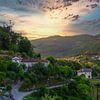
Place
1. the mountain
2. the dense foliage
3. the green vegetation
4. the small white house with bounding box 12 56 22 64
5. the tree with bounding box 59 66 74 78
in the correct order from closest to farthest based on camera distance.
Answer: the green vegetation, the small white house with bounding box 12 56 22 64, the tree with bounding box 59 66 74 78, the dense foliage, the mountain

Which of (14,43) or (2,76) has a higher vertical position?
(14,43)

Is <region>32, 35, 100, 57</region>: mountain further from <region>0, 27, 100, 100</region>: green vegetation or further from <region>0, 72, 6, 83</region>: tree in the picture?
<region>0, 72, 6, 83</region>: tree

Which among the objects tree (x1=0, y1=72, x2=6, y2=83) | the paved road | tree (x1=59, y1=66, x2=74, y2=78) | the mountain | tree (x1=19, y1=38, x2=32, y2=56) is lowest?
the mountain

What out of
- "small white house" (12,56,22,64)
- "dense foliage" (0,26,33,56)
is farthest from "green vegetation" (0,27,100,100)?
"dense foliage" (0,26,33,56)

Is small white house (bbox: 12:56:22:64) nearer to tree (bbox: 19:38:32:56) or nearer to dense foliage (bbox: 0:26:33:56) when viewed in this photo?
dense foliage (bbox: 0:26:33:56)

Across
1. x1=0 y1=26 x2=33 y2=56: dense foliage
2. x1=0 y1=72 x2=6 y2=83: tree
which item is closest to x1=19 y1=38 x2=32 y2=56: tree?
x1=0 y1=26 x2=33 y2=56: dense foliage

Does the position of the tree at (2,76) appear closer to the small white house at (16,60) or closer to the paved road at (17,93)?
the paved road at (17,93)

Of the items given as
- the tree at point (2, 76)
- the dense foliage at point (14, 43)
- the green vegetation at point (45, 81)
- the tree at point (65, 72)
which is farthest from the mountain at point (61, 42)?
the tree at point (2, 76)

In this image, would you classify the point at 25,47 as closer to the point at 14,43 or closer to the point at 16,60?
the point at 14,43

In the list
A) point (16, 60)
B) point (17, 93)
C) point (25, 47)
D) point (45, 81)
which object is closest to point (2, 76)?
point (17, 93)

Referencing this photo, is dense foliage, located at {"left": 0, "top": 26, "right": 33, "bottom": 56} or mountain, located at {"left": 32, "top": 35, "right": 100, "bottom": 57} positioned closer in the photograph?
dense foliage, located at {"left": 0, "top": 26, "right": 33, "bottom": 56}

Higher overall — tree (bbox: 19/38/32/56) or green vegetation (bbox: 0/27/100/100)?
tree (bbox: 19/38/32/56)

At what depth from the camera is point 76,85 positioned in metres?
32.8

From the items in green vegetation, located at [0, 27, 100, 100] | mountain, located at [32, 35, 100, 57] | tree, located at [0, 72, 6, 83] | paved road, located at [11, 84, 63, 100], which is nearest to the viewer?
paved road, located at [11, 84, 63, 100]
